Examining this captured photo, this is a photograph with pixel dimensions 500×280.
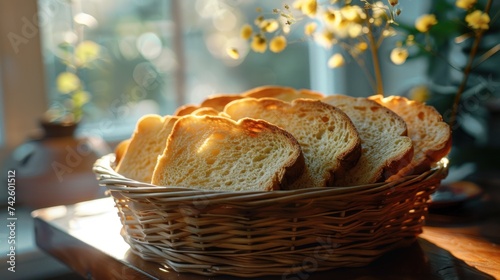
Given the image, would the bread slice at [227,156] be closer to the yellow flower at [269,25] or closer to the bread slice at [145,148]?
the bread slice at [145,148]

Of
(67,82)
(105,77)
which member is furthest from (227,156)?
(105,77)

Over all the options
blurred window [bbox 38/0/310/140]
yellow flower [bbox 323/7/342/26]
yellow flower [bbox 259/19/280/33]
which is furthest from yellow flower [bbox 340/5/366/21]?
blurred window [bbox 38/0/310/140]

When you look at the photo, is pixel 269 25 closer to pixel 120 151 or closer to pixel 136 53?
pixel 120 151

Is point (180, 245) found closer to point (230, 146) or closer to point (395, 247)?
point (230, 146)

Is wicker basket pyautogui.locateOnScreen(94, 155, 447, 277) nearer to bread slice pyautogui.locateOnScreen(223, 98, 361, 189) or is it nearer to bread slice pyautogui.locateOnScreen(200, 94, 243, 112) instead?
bread slice pyautogui.locateOnScreen(223, 98, 361, 189)

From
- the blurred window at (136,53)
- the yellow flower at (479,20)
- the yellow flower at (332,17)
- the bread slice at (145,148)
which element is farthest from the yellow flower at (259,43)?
the blurred window at (136,53)

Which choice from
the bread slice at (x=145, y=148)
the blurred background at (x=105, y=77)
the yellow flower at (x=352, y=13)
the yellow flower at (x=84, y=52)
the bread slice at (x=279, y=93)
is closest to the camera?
the bread slice at (x=145, y=148)

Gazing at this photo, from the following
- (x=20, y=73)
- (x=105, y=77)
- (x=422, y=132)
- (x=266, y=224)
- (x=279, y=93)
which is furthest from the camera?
(x=105, y=77)
